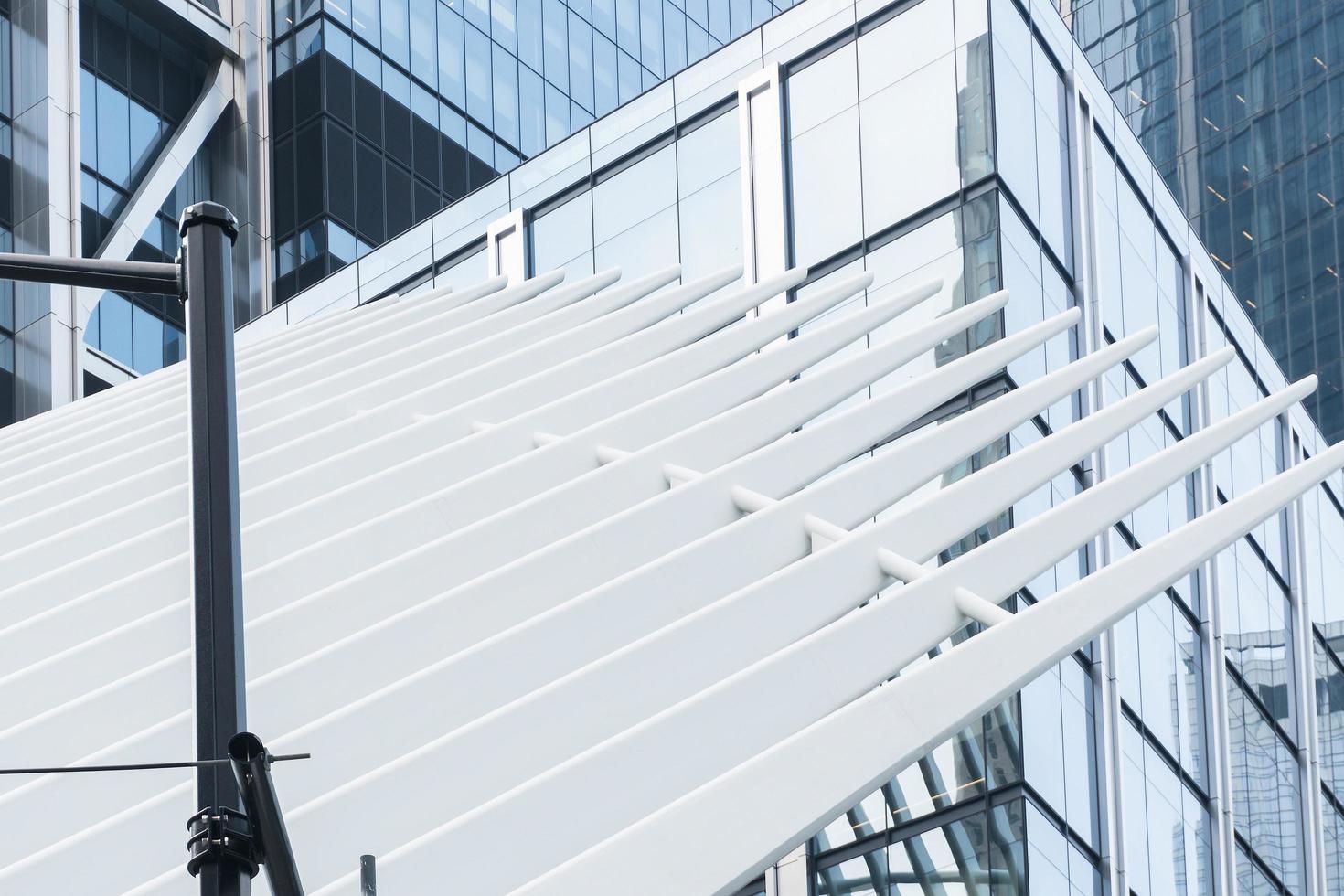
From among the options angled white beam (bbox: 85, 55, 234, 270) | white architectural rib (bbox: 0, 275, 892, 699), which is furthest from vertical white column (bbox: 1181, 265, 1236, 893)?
angled white beam (bbox: 85, 55, 234, 270)

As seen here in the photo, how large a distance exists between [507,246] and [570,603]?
19300mm

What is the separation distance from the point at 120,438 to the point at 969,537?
29.0 feet

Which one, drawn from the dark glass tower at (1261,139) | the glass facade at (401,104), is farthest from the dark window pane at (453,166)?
the dark glass tower at (1261,139)

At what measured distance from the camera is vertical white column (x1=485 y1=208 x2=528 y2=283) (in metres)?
27.3

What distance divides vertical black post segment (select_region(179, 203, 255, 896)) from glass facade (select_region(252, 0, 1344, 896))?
14539 millimetres

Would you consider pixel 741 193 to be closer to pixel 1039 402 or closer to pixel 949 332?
pixel 949 332

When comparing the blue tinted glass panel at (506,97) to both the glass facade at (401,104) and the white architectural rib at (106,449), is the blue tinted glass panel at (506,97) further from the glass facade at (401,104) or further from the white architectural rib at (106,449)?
the white architectural rib at (106,449)

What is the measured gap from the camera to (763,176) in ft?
75.5

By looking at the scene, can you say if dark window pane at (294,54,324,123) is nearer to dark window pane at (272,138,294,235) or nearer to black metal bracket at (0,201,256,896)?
dark window pane at (272,138,294,235)

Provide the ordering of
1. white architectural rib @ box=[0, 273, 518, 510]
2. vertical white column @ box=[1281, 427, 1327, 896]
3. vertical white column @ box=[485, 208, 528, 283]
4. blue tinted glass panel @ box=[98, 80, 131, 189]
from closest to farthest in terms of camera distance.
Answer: white architectural rib @ box=[0, 273, 518, 510] → vertical white column @ box=[1281, 427, 1327, 896] → vertical white column @ box=[485, 208, 528, 283] → blue tinted glass panel @ box=[98, 80, 131, 189]

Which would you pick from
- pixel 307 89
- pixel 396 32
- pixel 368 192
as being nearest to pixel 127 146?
pixel 307 89

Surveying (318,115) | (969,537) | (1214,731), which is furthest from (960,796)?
(318,115)

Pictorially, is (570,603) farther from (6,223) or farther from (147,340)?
(147,340)

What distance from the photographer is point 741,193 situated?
76.4ft
